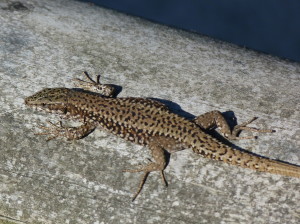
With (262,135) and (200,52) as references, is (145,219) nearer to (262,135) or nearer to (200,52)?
(262,135)

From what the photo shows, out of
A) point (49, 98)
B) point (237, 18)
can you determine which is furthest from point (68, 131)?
point (237, 18)

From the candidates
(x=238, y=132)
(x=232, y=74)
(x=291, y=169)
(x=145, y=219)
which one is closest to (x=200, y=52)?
(x=232, y=74)

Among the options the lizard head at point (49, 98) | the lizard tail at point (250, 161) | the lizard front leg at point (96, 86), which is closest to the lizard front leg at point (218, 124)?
the lizard tail at point (250, 161)

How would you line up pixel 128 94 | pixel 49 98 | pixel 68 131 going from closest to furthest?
pixel 68 131 → pixel 49 98 → pixel 128 94

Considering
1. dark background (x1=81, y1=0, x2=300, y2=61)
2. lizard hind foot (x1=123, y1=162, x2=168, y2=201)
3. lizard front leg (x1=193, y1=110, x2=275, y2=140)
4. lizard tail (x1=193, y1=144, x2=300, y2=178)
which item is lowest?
lizard hind foot (x1=123, y1=162, x2=168, y2=201)

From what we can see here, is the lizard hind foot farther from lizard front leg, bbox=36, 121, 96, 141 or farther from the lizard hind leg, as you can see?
lizard front leg, bbox=36, 121, 96, 141

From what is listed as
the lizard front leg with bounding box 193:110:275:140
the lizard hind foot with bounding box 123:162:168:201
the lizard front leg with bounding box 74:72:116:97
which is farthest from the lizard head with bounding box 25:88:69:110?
the lizard front leg with bounding box 193:110:275:140

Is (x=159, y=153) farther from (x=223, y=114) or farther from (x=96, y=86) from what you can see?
(x=96, y=86)
